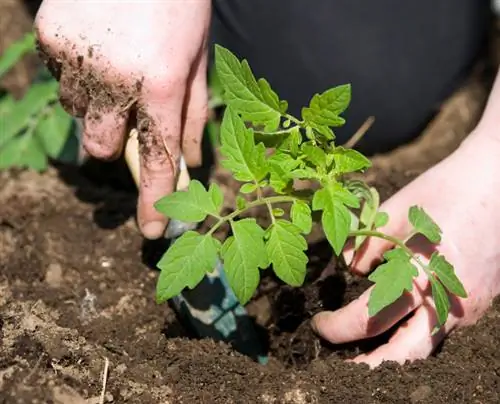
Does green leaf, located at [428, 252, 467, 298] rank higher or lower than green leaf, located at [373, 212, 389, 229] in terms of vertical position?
higher

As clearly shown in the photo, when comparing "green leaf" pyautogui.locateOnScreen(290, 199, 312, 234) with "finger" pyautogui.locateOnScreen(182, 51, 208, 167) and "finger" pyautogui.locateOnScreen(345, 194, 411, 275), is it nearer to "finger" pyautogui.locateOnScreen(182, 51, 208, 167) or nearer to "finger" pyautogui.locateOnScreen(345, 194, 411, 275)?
"finger" pyautogui.locateOnScreen(345, 194, 411, 275)

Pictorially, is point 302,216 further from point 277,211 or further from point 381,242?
point 381,242

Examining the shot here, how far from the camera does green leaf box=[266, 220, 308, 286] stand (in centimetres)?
143

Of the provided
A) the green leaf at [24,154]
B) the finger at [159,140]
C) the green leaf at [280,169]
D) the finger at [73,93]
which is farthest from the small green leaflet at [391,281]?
the green leaf at [24,154]

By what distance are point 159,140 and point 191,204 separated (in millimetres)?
259

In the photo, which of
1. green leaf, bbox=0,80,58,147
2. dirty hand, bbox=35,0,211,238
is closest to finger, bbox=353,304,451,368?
dirty hand, bbox=35,0,211,238

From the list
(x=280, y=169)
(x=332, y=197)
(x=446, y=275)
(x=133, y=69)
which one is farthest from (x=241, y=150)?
(x=446, y=275)

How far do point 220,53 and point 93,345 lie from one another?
1.95 ft

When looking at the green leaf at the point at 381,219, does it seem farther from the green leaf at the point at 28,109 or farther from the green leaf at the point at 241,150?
the green leaf at the point at 28,109

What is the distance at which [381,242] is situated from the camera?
174 centimetres

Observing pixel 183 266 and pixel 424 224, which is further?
pixel 424 224

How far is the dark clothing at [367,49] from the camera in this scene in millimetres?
2562

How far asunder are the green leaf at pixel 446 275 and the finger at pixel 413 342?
144 mm

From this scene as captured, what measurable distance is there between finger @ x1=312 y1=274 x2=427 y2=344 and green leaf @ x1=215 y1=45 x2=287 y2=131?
1.30 feet
